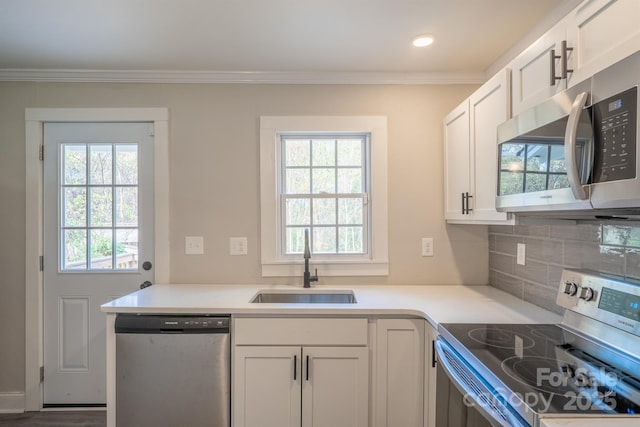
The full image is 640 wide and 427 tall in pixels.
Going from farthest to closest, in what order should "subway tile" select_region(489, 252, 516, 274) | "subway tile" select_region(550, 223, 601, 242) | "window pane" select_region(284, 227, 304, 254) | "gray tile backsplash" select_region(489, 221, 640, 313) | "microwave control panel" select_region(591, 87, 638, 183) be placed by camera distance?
1. "window pane" select_region(284, 227, 304, 254)
2. "subway tile" select_region(489, 252, 516, 274)
3. "subway tile" select_region(550, 223, 601, 242)
4. "gray tile backsplash" select_region(489, 221, 640, 313)
5. "microwave control panel" select_region(591, 87, 638, 183)

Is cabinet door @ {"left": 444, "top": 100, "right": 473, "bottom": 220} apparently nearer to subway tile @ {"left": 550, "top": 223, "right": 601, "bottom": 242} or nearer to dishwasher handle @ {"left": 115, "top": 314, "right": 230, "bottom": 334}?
subway tile @ {"left": 550, "top": 223, "right": 601, "bottom": 242}

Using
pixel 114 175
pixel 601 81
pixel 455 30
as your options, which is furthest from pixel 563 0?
pixel 114 175

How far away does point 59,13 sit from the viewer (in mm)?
1641

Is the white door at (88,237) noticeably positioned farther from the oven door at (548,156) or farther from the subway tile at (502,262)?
the subway tile at (502,262)

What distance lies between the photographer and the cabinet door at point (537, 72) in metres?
1.18

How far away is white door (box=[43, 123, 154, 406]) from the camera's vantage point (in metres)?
2.28

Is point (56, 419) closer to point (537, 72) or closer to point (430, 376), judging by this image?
point (430, 376)

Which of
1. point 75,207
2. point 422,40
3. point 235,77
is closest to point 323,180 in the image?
point 235,77

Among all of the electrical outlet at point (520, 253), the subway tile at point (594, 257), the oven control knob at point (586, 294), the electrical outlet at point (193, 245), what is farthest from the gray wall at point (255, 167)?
the oven control knob at point (586, 294)

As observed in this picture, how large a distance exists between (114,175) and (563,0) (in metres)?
2.89

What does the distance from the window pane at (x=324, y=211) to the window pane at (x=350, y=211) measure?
52 millimetres

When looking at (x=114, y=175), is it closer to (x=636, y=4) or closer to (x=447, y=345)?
(x=447, y=345)

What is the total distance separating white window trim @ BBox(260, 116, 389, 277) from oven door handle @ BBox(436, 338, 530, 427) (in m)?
0.90

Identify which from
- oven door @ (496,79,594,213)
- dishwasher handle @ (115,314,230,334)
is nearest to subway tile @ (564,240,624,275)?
oven door @ (496,79,594,213)
